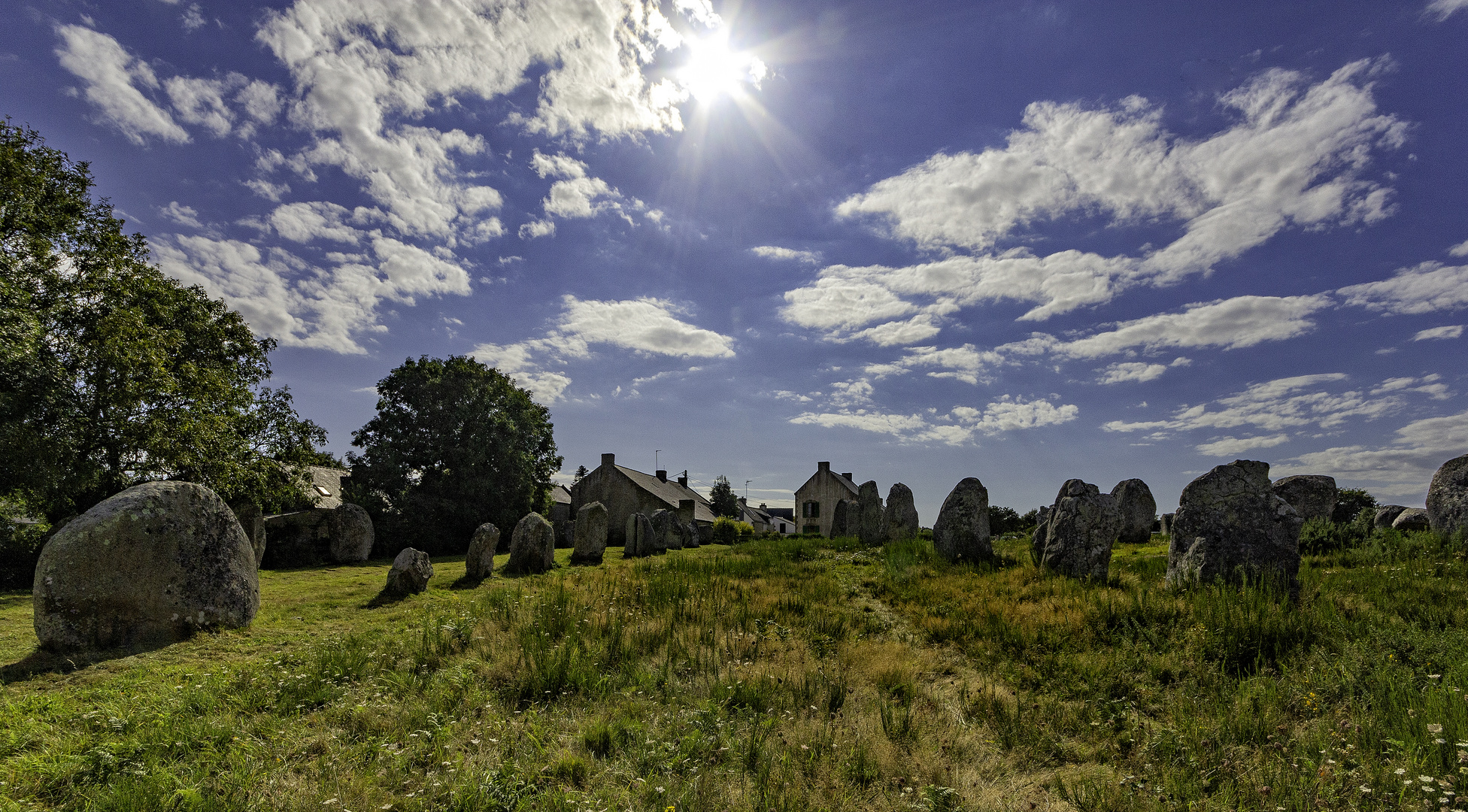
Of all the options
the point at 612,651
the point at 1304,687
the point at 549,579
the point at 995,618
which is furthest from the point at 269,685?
the point at 1304,687

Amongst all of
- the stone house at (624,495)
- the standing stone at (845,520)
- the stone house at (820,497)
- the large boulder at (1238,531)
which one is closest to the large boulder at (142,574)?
the large boulder at (1238,531)

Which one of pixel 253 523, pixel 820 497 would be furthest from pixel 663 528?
pixel 820 497

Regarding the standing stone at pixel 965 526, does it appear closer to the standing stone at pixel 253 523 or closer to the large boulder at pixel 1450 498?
the large boulder at pixel 1450 498

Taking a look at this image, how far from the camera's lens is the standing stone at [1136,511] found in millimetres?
19922

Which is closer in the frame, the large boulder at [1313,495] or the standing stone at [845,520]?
the large boulder at [1313,495]

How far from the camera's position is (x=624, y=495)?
4475 cm

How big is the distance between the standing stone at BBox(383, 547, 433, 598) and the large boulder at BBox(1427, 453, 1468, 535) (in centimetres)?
2163

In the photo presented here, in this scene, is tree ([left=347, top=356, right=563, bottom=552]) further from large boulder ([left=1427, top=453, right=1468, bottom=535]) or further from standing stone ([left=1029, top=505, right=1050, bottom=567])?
large boulder ([left=1427, top=453, right=1468, bottom=535])

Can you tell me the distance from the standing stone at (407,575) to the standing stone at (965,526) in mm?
12527

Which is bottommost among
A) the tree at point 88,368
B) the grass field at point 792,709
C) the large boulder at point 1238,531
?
the grass field at point 792,709

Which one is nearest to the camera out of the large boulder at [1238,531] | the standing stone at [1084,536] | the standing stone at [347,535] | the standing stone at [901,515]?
the large boulder at [1238,531]

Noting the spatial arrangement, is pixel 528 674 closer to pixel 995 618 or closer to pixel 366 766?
pixel 366 766

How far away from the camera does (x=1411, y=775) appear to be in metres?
3.78

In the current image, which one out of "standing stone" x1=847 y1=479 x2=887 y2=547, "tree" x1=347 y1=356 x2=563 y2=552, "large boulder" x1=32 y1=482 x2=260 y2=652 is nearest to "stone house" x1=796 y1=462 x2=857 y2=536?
"standing stone" x1=847 y1=479 x2=887 y2=547
